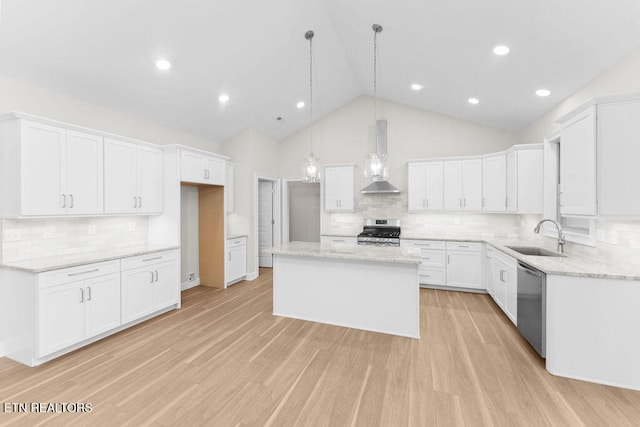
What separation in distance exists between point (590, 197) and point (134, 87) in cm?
512

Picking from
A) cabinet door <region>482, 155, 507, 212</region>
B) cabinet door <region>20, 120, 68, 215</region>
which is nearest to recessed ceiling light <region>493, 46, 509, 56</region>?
cabinet door <region>482, 155, 507, 212</region>

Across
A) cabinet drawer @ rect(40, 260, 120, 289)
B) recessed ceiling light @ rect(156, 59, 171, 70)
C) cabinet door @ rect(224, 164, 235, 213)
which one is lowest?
cabinet drawer @ rect(40, 260, 120, 289)

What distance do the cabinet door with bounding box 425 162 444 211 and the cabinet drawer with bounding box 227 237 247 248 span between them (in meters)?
3.69

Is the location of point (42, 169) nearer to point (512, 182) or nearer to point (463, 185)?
point (463, 185)

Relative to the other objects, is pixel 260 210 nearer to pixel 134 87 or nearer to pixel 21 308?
pixel 134 87

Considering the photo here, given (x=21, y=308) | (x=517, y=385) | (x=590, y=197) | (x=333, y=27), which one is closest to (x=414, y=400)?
(x=517, y=385)

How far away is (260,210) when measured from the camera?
7.16 meters

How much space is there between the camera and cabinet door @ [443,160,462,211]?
5336 mm

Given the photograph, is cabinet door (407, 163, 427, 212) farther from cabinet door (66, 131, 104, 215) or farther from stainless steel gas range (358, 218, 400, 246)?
cabinet door (66, 131, 104, 215)

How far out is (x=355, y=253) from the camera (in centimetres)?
348

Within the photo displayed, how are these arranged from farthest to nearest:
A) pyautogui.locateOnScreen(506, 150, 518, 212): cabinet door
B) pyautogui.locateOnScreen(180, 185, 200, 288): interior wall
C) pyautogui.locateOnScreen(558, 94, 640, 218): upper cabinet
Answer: pyautogui.locateOnScreen(180, 185, 200, 288): interior wall < pyautogui.locateOnScreen(506, 150, 518, 212): cabinet door < pyautogui.locateOnScreen(558, 94, 640, 218): upper cabinet

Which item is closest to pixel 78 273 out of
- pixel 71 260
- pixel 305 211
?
pixel 71 260

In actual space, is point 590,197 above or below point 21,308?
above

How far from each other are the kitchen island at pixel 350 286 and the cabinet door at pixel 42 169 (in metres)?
2.44
